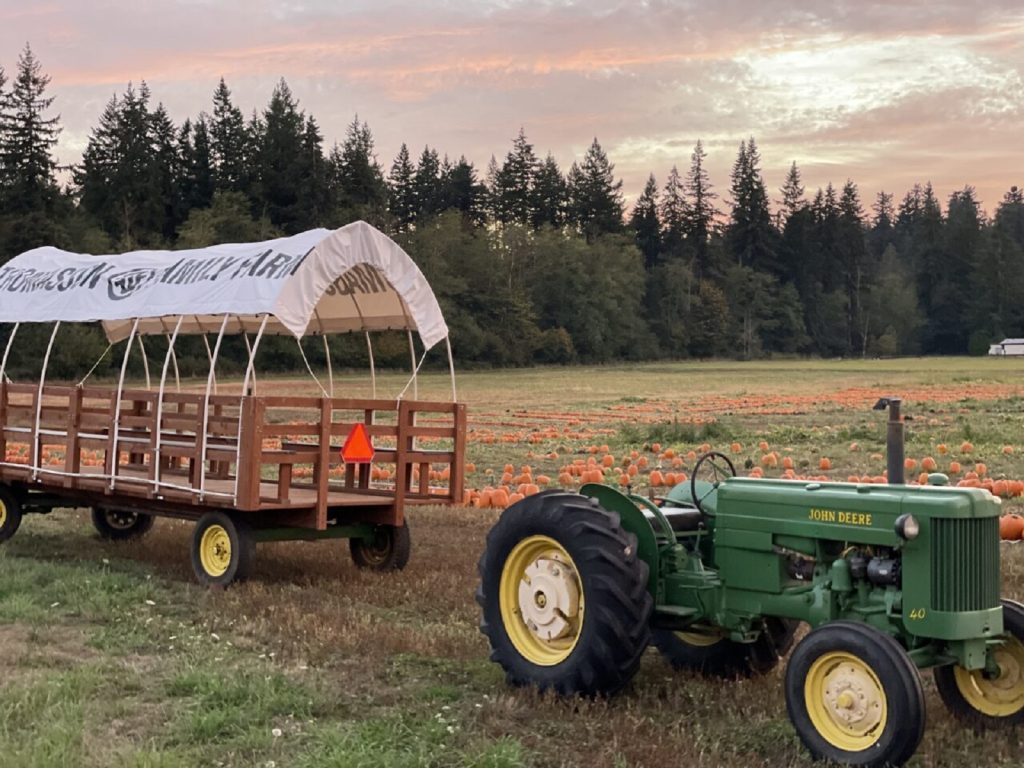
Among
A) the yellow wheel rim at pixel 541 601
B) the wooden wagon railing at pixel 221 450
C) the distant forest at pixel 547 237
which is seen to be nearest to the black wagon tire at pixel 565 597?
the yellow wheel rim at pixel 541 601

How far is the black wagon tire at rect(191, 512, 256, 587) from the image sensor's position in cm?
945

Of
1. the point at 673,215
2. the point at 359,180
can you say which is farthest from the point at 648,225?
the point at 359,180

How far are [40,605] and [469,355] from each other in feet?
237

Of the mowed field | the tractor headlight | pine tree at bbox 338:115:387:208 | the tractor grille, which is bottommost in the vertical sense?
the mowed field

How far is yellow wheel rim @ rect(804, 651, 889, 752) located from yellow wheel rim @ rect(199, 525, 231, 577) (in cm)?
570

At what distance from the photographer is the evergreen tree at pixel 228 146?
73562mm

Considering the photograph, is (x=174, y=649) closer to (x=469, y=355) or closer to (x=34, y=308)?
(x=34, y=308)

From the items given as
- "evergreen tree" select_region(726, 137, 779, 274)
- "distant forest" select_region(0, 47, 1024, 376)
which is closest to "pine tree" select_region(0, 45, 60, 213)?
"distant forest" select_region(0, 47, 1024, 376)

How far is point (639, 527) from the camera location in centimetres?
648

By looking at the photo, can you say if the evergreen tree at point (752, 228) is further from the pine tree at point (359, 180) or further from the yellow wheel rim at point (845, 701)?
the yellow wheel rim at point (845, 701)

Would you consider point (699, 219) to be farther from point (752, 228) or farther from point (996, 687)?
point (996, 687)

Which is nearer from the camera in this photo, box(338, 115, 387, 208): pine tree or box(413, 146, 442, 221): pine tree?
box(338, 115, 387, 208): pine tree

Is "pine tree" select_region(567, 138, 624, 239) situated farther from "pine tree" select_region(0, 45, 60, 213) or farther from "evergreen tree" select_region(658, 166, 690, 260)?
"pine tree" select_region(0, 45, 60, 213)

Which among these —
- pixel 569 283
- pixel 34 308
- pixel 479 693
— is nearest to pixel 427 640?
pixel 479 693
